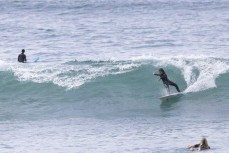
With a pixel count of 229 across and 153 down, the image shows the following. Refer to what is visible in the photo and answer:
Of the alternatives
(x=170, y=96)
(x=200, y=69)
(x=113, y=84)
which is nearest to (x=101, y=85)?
(x=113, y=84)

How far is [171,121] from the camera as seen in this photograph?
28094 mm

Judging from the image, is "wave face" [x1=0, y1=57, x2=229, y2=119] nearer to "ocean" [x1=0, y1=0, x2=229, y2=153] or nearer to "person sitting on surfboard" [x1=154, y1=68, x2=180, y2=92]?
"ocean" [x1=0, y1=0, x2=229, y2=153]

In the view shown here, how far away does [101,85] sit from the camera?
3462 cm

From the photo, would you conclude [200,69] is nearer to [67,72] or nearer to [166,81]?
[166,81]

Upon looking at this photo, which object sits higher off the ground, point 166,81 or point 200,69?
point 200,69

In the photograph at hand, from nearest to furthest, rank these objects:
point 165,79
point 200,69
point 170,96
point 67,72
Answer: point 165,79 → point 170,96 → point 200,69 → point 67,72

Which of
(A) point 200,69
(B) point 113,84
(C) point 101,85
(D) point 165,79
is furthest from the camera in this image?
(A) point 200,69

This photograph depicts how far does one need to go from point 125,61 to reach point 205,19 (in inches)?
845

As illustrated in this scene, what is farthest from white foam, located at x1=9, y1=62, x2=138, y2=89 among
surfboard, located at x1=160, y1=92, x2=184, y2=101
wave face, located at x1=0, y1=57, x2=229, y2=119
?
surfboard, located at x1=160, y1=92, x2=184, y2=101

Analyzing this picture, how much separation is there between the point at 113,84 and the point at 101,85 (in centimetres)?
55

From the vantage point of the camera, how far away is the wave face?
3162cm

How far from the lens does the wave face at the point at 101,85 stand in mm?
31625

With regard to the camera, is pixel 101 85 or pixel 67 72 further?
pixel 67 72

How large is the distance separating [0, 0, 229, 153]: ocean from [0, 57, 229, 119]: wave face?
0.04 meters
